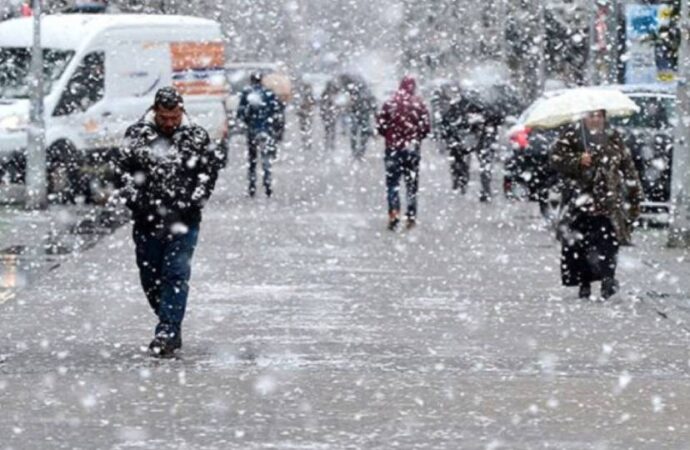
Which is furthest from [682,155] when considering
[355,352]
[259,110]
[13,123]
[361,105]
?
[361,105]

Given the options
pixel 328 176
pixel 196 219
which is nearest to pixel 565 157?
pixel 196 219

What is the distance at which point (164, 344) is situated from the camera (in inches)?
502

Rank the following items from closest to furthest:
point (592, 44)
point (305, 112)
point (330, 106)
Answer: point (592, 44), point (330, 106), point (305, 112)

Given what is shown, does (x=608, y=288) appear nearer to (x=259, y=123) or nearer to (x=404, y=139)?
(x=404, y=139)

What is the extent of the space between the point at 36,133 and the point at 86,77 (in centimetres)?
179

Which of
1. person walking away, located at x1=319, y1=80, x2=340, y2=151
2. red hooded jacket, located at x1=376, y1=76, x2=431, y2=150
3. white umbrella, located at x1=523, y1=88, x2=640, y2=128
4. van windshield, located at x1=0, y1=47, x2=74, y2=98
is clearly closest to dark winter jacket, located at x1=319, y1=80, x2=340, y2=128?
person walking away, located at x1=319, y1=80, x2=340, y2=151

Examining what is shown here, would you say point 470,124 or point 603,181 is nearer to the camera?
point 603,181

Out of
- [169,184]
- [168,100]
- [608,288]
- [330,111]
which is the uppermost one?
[168,100]

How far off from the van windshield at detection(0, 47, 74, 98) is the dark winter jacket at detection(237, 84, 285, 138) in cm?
322

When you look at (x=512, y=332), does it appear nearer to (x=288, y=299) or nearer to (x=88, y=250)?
(x=288, y=299)

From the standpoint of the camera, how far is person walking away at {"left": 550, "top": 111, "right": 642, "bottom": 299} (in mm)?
16516

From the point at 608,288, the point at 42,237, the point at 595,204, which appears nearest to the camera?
the point at 608,288

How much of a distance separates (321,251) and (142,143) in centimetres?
780

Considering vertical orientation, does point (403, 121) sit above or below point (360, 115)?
above
